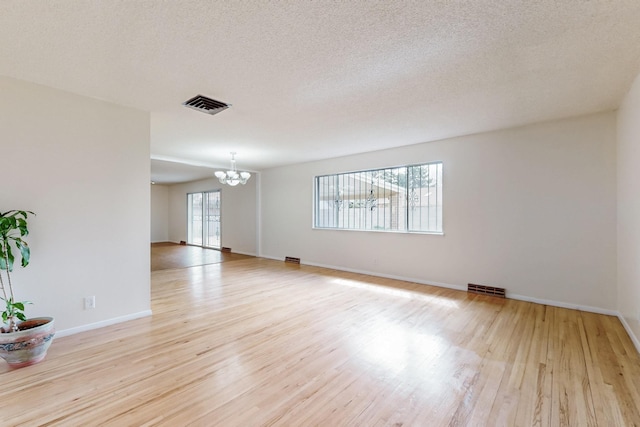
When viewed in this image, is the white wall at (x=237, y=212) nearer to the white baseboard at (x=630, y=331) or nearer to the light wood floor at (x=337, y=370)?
the light wood floor at (x=337, y=370)

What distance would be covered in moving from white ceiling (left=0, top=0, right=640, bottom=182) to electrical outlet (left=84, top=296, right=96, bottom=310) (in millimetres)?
2112

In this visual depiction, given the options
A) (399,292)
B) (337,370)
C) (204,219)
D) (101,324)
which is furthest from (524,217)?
(204,219)

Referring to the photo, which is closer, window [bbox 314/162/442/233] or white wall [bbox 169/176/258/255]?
window [bbox 314/162/442/233]

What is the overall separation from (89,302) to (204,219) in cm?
751

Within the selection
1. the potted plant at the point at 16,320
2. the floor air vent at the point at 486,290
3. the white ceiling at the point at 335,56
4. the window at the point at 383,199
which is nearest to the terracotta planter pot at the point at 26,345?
the potted plant at the point at 16,320

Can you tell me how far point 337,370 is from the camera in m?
2.16

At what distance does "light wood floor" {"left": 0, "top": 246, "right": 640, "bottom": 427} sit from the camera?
168cm

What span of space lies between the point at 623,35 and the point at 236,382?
366cm

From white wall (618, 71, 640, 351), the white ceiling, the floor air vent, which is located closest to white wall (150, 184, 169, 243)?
the white ceiling

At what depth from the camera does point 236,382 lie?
199 cm

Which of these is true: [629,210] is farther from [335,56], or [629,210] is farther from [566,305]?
[335,56]

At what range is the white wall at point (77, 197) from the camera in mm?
2533

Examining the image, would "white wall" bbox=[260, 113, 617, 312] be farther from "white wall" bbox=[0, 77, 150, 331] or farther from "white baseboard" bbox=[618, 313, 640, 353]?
"white wall" bbox=[0, 77, 150, 331]

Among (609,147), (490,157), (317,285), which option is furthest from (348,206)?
(609,147)
